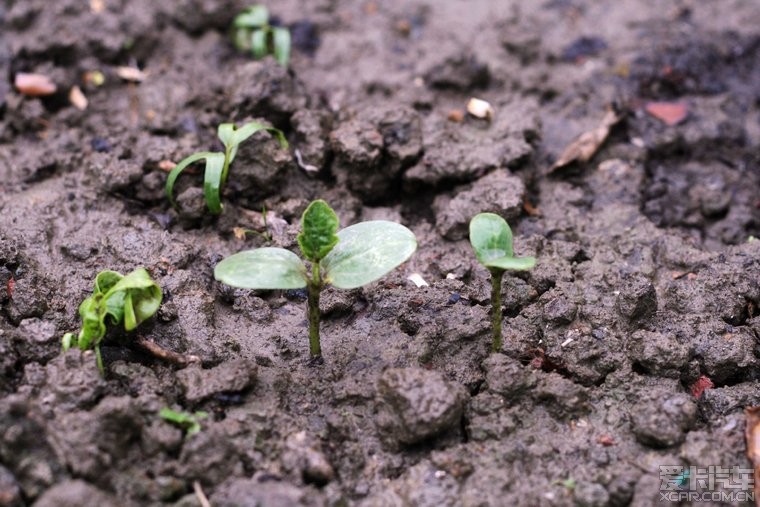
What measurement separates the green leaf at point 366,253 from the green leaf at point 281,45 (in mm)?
1377

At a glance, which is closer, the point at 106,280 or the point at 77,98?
the point at 106,280

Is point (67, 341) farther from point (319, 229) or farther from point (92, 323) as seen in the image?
point (319, 229)

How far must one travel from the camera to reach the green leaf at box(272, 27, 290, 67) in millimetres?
3324

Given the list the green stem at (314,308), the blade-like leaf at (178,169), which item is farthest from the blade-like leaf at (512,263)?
the blade-like leaf at (178,169)

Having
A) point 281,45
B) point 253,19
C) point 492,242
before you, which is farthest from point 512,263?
point 253,19

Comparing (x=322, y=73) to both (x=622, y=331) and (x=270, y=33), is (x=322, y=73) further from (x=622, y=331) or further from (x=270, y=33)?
(x=622, y=331)

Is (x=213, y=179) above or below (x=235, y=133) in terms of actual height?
below

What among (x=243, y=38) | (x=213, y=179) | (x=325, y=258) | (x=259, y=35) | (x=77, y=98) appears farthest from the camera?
(x=243, y=38)

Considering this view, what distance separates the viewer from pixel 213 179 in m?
2.62

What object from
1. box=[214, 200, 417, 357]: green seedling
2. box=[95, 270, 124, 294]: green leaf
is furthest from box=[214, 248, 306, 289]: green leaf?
box=[95, 270, 124, 294]: green leaf

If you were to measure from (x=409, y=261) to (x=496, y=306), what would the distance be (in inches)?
21.1

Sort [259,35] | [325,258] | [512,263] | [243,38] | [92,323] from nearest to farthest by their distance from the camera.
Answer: [512,263], [92,323], [325,258], [259,35], [243,38]

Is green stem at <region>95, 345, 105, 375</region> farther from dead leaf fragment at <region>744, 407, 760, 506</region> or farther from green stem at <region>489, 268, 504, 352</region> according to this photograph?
dead leaf fragment at <region>744, 407, 760, 506</region>

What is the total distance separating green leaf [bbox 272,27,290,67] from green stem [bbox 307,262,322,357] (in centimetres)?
145
